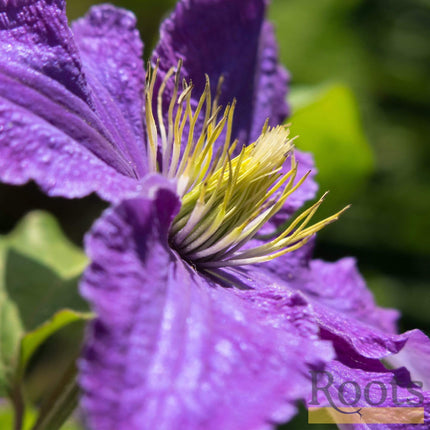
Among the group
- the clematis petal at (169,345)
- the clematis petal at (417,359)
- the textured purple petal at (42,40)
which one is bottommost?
the clematis petal at (417,359)

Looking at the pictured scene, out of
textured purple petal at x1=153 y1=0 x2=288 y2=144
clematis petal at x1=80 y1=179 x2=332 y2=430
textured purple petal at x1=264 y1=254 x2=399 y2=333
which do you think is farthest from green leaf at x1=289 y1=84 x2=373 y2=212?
clematis petal at x1=80 y1=179 x2=332 y2=430

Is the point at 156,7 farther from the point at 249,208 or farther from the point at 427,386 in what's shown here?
the point at 427,386

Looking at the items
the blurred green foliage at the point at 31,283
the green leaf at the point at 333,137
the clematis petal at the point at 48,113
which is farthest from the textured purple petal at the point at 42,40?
the green leaf at the point at 333,137

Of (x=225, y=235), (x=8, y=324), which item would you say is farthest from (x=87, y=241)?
(x=8, y=324)

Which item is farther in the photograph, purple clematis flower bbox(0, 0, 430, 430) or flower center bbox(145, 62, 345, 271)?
flower center bbox(145, 62, 345, 271)

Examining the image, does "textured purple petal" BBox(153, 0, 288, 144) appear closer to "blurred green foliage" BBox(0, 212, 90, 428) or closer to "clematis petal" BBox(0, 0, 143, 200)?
"clematis petal" BBox(0, 0, 143, 200)

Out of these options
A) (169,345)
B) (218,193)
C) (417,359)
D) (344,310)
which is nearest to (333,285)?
(344,310)

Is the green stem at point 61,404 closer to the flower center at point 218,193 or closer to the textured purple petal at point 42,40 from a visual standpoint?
the flower center at point 218,193
